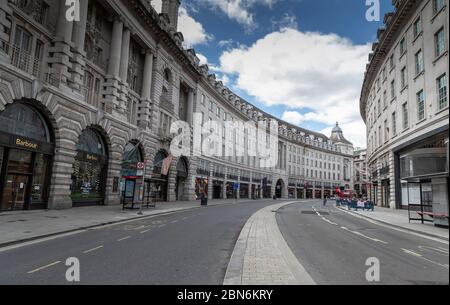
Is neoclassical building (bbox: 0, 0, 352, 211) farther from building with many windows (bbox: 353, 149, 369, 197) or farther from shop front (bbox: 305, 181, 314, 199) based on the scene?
building with many windows (bbox: 353, 149, 369, 197)

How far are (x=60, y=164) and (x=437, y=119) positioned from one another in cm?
2757

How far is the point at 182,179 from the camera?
45.1 meters

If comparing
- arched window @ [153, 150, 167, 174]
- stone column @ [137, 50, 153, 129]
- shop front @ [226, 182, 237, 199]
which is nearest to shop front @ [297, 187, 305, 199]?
shop front @ [226, 182, 237, 199]

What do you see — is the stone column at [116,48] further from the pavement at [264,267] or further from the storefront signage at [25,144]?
the pavement at [264,267]

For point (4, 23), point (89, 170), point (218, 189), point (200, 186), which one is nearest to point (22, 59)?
point (4, 23)

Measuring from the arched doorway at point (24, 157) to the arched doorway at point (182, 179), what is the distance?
23321 mm

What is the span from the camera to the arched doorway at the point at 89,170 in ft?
78.6

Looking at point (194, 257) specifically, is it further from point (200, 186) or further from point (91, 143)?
point (200, 186)

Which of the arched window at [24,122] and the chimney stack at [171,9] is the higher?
the chimney stack at [171,9]

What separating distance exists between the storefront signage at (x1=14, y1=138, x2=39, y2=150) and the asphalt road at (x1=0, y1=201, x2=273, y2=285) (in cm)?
1007

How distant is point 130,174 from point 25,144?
25.4 ft

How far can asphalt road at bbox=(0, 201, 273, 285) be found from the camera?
20.0 feet

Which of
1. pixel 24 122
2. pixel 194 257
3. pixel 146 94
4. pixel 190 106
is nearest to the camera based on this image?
pixel 194 257

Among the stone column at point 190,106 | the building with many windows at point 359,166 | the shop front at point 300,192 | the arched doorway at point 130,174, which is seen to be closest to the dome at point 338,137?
the building with many windows at point 359,166
